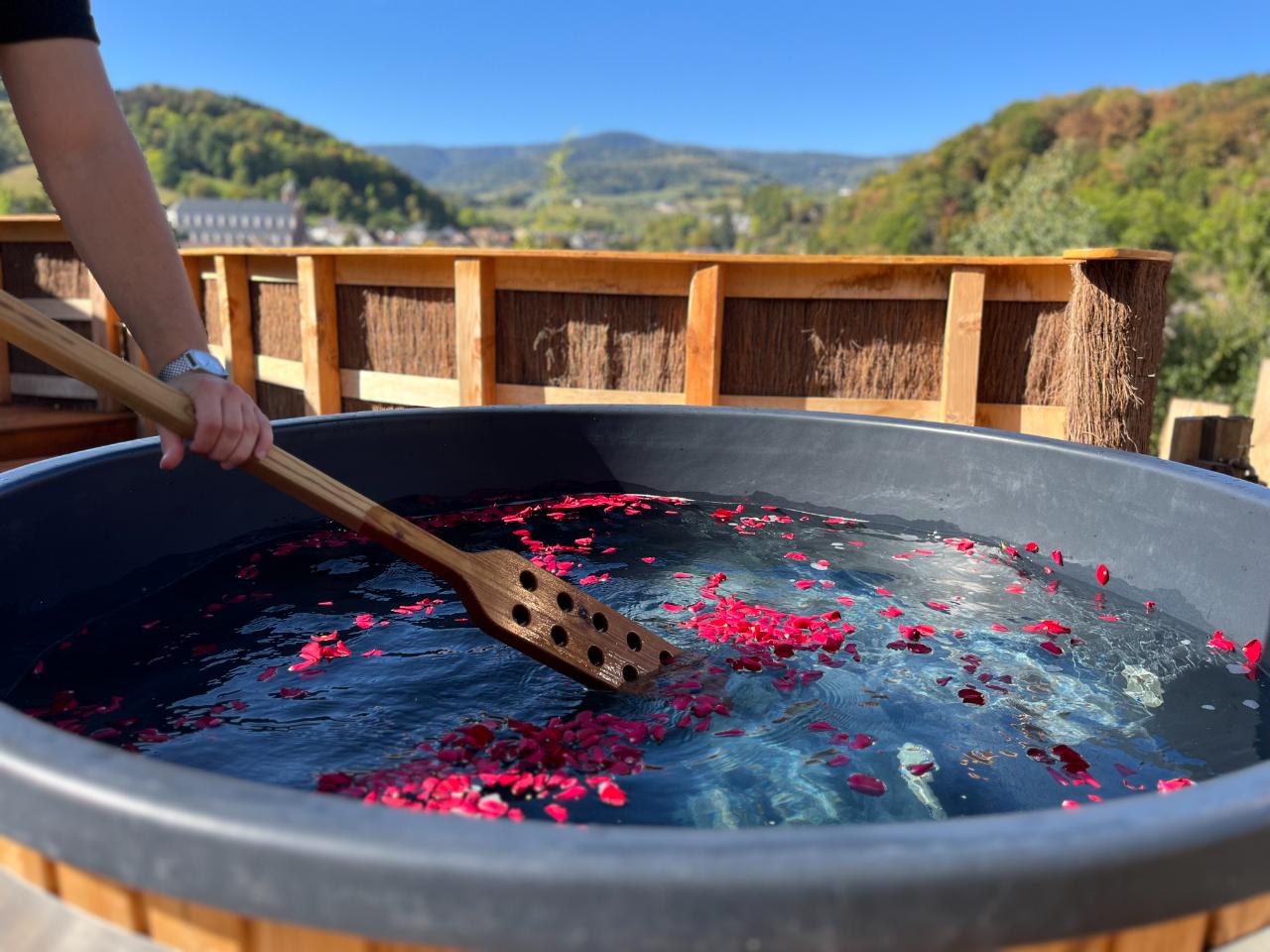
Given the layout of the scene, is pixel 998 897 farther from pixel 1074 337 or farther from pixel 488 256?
pixel 488 256

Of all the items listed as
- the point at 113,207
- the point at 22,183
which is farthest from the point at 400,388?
the point at 22,183

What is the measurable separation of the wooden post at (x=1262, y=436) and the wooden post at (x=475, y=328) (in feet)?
12.7

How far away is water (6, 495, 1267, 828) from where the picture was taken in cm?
179

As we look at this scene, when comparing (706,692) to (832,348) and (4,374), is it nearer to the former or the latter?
(832,348)

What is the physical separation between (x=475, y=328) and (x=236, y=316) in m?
2.40

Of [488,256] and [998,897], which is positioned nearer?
[998,897]

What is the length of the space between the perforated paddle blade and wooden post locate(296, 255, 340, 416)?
11.6 feet

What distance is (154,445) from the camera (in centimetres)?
267

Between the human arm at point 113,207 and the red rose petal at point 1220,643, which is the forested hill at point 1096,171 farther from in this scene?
the human arm at point 113,207

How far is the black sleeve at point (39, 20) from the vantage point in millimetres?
1640

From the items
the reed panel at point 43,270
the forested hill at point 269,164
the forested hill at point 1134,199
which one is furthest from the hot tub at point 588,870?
the forested hill at point 269,164

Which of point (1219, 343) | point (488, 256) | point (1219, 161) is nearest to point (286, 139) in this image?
point (1219, 161)

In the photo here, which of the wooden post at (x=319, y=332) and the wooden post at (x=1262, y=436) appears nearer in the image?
the wooden post at (x=1262, y=436)

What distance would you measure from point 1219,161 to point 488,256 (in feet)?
267
